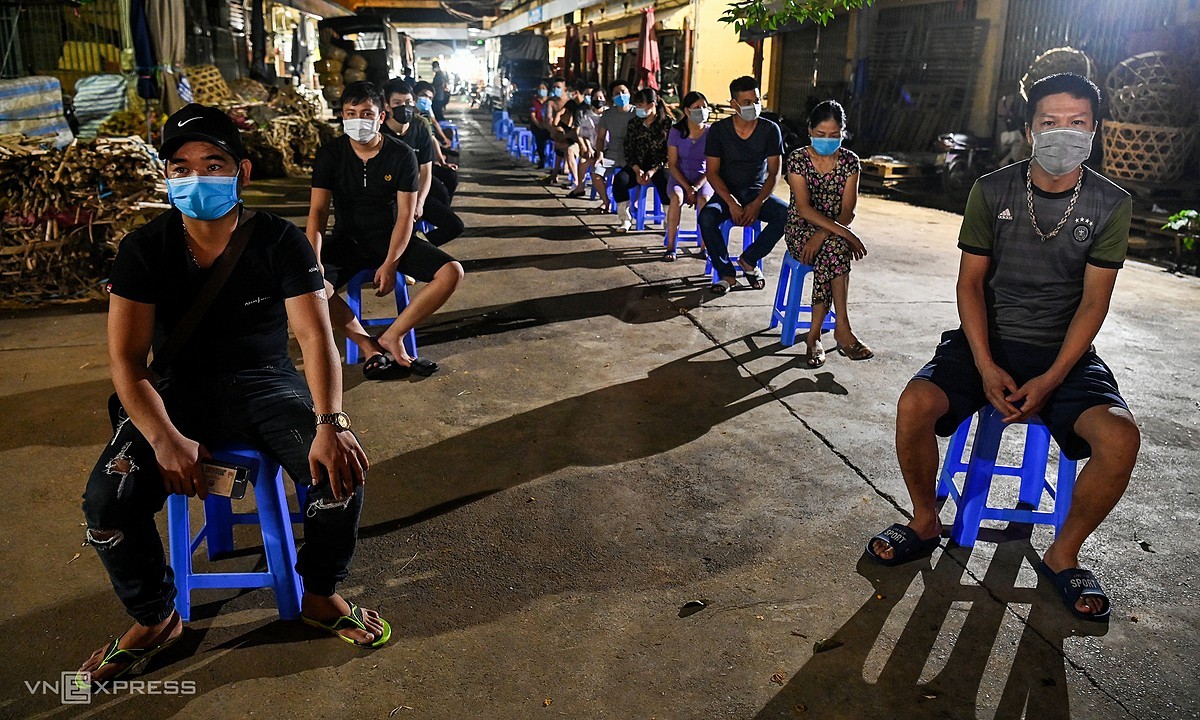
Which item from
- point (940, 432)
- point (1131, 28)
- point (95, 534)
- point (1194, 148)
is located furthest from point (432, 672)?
point (1131, 28)

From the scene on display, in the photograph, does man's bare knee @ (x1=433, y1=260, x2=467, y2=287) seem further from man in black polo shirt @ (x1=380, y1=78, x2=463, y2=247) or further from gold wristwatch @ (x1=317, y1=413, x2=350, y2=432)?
gold wristwatch @ (x1=317, y1=413, x2=350, y2=432)

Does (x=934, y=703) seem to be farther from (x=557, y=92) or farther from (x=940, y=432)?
(x=557, y=92)

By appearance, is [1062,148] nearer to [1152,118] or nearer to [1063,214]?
[1063,214]

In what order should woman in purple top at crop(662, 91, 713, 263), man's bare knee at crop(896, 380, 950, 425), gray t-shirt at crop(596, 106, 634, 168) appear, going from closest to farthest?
man's bare knee at crop(896, 380, 950, 425) → woman in purple top at crop(662, 91, 713, 263) → gray t-shirt at crop(596, 106, 634, 168)

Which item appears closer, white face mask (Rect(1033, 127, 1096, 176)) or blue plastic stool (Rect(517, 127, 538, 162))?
white face mask (Rect(1033, 127, 1096, 176))

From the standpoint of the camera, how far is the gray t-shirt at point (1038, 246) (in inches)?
118

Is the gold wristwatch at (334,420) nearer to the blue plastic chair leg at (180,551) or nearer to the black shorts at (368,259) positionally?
the blue plastic chair leg at (180,551)

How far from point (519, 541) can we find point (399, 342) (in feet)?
7.02

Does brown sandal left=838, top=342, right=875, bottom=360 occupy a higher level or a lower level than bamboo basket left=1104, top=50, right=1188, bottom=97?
lower

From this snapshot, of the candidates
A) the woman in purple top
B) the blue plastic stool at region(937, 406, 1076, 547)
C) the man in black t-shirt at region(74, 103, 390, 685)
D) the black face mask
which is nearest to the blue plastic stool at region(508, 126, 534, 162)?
the woman in purple top

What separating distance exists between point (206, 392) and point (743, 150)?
16.1 feet

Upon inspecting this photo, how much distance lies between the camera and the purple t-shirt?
783cm

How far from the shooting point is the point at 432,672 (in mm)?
2529

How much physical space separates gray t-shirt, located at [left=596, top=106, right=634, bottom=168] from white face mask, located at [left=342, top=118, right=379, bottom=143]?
5.27m
